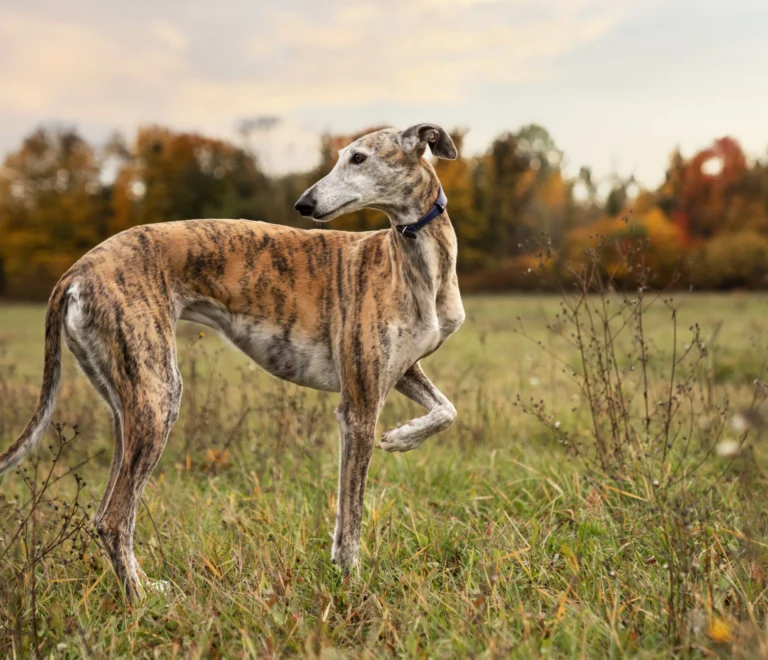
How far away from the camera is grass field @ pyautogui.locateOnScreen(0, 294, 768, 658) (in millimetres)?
2617

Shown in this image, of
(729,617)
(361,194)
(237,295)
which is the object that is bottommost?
(729,617)

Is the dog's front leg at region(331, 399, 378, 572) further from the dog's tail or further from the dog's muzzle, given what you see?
the dog's tail

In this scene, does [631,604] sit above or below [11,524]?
above

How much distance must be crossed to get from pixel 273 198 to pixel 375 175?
2976cm

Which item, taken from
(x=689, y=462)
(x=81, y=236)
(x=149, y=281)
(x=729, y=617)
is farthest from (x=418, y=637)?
(x=81, y=236)

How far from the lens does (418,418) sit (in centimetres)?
370

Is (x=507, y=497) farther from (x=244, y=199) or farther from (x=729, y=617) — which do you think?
(x=244, y=199)

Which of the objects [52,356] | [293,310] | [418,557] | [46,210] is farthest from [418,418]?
[46,210]

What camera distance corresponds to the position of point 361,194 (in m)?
3.47

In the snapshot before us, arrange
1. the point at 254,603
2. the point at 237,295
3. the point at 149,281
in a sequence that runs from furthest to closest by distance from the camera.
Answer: the point at 237,295
the point at 149,281
the point at 254,603

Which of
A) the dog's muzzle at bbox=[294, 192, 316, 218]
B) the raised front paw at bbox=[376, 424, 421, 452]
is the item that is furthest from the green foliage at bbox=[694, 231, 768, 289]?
the dog's muzzle at bbox=[294, 192, 316, 218]

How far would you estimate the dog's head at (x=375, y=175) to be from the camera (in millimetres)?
3447

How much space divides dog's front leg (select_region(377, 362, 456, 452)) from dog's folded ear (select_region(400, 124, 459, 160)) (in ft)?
3.83

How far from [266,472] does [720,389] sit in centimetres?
525
